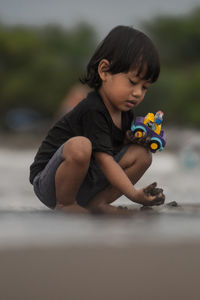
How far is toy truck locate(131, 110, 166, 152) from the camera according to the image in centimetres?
212

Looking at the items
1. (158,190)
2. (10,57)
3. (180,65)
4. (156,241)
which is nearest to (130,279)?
(156,241)

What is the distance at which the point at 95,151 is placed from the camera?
200 centimetres

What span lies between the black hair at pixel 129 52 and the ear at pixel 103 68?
0.5 inches

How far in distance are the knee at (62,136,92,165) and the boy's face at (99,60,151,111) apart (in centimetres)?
20

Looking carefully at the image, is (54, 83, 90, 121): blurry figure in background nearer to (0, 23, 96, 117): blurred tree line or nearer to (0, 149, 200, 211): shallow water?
(0, 23, 96, 117): blurred tree line

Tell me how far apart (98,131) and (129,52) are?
0.29m

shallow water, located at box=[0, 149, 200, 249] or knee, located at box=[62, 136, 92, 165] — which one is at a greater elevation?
knee, located at box=[62, 136, 92, 165]

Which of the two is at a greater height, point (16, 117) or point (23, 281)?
point (16, 117)

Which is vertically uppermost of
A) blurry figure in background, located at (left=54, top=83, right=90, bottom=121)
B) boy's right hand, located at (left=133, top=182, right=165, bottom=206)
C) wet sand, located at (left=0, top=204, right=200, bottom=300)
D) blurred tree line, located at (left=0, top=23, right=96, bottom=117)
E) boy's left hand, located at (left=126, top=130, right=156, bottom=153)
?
blurred tree line, located at (left=0, top=23, right=96, bottom=117)

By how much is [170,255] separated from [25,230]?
0.40 m

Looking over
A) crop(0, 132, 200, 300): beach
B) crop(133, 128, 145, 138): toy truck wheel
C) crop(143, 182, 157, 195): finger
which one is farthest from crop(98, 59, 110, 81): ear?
crop(0, 132, 200, 300): beach

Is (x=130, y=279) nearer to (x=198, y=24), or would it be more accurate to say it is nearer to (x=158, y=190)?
(x=158, y=190)

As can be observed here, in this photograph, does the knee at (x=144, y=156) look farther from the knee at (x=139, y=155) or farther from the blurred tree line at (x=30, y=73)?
the blurred tree line at (x=30, y=73)

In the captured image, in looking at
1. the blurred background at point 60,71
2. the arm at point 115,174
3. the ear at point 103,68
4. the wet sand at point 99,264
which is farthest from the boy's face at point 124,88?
the blurred background at point 60,71
